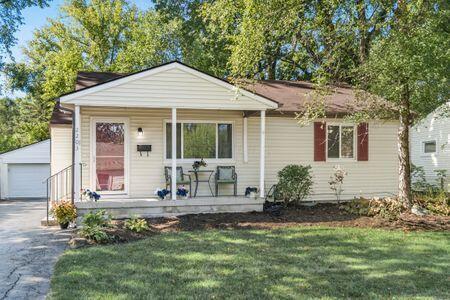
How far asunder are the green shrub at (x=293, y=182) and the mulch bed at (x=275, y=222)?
71 cm

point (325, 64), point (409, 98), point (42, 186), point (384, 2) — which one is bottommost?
point (42, 186)

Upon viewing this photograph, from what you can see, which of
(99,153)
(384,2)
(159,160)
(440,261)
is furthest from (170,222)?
(384,2)

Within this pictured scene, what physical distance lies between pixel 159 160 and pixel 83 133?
200cm

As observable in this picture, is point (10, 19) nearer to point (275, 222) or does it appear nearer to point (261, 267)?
point (275, 222)

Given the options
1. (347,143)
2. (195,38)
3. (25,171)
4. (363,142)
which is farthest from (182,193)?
(25,171)

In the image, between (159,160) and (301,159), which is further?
(301,159)

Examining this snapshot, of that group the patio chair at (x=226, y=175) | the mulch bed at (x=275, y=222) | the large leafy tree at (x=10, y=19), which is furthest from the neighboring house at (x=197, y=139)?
the large leafy tree at (x=10, y=19)

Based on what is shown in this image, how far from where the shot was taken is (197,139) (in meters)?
11.0

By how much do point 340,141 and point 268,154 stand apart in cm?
226

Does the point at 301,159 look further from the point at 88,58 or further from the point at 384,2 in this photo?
the point at 88,58

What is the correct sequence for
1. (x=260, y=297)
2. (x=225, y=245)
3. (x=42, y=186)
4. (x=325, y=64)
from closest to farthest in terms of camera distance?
(x=260, y=297), (x=225, y=245), (x=325, y=64), (x=42, y=186)

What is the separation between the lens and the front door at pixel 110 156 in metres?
10.4

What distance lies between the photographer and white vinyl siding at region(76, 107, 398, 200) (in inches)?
414

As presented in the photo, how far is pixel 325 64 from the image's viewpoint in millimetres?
9781
